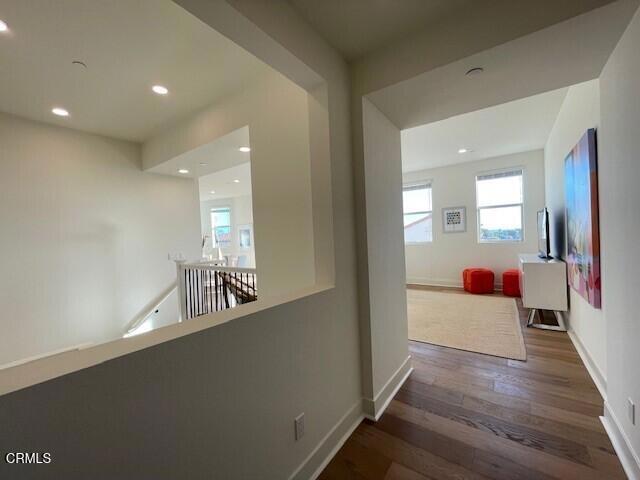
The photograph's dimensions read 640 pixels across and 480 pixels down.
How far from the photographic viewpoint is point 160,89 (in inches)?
98.3

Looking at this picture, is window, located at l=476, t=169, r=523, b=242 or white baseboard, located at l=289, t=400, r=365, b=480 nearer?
white baseboard, located at l=289, t=400, r=365, b=480

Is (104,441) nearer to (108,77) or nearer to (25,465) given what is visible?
(25,465)

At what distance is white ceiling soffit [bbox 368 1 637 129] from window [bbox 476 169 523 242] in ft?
13.7

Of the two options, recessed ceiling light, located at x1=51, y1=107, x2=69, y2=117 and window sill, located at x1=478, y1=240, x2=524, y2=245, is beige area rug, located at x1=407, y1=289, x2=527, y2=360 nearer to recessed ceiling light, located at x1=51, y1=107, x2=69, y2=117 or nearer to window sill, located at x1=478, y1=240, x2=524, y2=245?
window sill, located at x1=478, y1=240, x2=524, y2=245

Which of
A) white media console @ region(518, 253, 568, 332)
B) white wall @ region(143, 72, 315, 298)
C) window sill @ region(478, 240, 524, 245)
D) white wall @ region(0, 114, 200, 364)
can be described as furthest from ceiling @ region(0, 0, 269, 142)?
window sill @ region(478, 240, 524, 245)

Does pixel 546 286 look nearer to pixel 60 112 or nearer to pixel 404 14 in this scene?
pixel 404 14

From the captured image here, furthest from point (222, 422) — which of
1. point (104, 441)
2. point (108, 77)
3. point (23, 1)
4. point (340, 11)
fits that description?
point (108, 77)

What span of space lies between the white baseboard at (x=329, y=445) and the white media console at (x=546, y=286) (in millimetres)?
2792

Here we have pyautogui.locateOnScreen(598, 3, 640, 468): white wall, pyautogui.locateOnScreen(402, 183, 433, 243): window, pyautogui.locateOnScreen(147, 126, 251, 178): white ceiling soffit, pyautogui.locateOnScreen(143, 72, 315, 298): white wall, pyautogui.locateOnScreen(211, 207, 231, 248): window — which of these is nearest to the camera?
pyautogui.locateOnScreen(598, 3, 640, 468): white wall

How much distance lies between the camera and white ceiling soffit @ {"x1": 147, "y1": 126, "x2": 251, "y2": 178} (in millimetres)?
2811

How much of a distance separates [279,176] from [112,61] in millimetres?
1559

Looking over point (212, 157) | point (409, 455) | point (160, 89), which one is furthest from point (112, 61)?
point (409, 455)

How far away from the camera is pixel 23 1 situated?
1.53 meters

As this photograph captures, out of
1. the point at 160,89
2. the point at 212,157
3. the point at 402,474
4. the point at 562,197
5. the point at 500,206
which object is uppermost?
the point at 160,89
